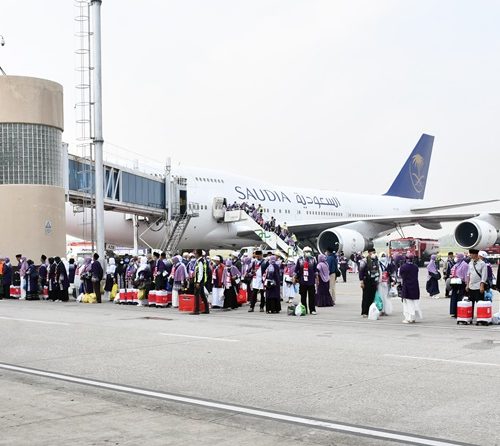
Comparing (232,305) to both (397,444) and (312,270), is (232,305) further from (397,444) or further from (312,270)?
(397,444)

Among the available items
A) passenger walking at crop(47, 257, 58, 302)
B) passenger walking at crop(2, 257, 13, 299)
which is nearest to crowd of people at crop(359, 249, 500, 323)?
passenger walking at crop(47, 257, 58, 302)

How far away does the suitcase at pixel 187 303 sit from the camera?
18.2 metres

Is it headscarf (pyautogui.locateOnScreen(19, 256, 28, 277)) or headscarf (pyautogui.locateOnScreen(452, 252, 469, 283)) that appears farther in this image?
headscarf (pyautogui.locateOnScreen(19, 256, 28, 277))

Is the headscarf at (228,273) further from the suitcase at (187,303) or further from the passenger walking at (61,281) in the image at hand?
the passenger walking at (61,281)

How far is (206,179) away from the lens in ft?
121

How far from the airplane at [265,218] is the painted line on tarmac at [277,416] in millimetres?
26019

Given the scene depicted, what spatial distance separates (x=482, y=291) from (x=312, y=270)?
4.48m

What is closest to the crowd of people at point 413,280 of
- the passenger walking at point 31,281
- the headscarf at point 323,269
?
the headscarf at point 323,269

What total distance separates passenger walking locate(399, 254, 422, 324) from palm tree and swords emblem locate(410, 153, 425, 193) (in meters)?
46.1

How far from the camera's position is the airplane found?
113 feet

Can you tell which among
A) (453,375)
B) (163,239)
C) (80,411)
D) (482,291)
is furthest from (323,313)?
(163,239)

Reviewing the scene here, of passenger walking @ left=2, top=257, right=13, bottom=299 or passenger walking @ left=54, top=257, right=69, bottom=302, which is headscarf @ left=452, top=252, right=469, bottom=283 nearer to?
passenger walking @ left=54, top=257, right=69, bottom=302

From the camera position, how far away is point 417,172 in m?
61.0

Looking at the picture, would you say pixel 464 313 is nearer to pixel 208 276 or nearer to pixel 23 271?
pixel 208 276
